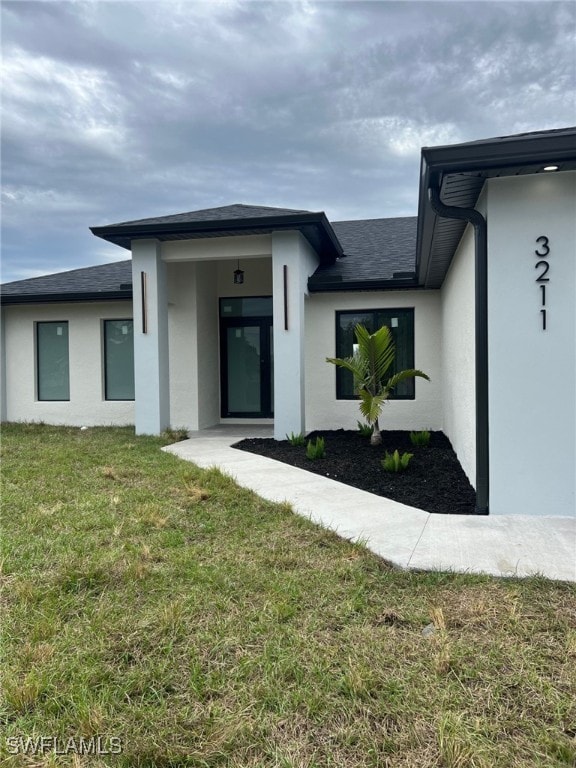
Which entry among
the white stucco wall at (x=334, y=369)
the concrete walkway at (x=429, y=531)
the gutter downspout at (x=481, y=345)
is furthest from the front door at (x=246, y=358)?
the gutter downspout at (x=481, y=345)

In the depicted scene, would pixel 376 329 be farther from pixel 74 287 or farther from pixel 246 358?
pixel 74 287

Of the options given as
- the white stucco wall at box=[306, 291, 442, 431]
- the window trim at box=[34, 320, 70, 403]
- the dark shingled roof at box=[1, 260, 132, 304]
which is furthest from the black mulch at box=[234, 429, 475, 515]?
the window trim at box=[34, 320, 70, 403]

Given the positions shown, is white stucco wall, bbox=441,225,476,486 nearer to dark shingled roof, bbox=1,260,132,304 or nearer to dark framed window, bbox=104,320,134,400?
dark shingled roof, bbox=1,260,132,304

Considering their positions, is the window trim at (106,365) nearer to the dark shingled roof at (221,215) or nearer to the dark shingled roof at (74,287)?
the dark shingled roof at (74,287)

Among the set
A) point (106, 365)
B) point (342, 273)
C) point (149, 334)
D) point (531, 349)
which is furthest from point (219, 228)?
point (531, 349)

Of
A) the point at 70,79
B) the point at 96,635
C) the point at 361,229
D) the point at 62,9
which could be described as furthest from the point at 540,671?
the point at 361,229

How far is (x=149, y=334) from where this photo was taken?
9555 mm

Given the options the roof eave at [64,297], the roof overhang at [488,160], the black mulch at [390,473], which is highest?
the roof eave at [64,297]

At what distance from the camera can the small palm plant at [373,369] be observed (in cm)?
777

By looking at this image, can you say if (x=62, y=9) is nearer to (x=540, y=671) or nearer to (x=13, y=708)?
(x=13, y=708)

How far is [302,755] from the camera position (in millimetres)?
1903

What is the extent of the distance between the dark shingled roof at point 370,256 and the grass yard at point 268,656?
6.51 metres

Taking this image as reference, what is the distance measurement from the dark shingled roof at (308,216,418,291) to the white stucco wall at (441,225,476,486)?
5.47 ft

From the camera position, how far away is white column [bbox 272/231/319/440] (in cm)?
895
